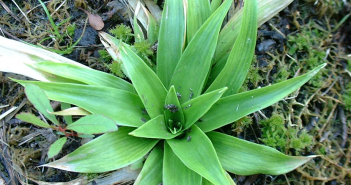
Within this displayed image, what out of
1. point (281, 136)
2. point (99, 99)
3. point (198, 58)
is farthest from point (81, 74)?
point (281, 136)

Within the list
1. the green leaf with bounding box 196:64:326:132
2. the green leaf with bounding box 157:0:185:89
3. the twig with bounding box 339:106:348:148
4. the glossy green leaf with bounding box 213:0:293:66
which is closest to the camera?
the green leaf with bounding box 196:64:326:132

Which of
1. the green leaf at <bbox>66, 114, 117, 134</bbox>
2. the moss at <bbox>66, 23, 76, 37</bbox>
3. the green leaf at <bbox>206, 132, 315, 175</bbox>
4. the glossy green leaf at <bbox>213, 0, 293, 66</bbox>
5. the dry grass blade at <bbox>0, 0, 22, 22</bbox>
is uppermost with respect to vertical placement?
the dry grass blade at <bbox>0, 0, 22, 22</bbox>

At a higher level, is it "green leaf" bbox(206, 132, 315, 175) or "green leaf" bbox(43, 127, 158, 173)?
"green leaf" bbox(43, 127, 158, 173)

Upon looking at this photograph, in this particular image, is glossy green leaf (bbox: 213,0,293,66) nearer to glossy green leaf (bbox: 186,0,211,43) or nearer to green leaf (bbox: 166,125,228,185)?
glossy green leaf (bbox: 186,0,211,43)

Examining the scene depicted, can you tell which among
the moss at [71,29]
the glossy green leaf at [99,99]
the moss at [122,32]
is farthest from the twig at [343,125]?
the moss at [71,29]

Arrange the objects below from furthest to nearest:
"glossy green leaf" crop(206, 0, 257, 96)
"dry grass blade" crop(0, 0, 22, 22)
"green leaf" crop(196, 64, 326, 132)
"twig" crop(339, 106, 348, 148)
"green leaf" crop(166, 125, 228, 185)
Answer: "dry grass blade" crop(0, 0, 22, 22), "twig" crop(339, 106, 348, 148), "glossy green leaf" crop(206, 0, 257, 96), "green leaf" crop(196, 64, 326, 132), "green leaf" crop(166, 125, 228, 185)

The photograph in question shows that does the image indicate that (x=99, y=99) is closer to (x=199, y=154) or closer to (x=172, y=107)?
(x=172, y=107)

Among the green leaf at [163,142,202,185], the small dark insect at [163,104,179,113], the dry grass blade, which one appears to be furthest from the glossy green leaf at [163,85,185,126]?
the dry grass blade

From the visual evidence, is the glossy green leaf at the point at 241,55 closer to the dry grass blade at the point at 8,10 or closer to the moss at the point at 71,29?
the moss at the point at 71,29
